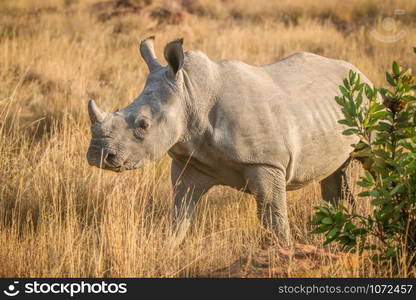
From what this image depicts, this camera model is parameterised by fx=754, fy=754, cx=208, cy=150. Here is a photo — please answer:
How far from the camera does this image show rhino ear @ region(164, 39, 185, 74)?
483 centimetres

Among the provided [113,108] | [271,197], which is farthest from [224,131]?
[113,108]

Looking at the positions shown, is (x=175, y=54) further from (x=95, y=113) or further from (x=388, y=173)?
(x=388, y=173)

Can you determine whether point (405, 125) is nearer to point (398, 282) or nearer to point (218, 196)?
point (398, 282)

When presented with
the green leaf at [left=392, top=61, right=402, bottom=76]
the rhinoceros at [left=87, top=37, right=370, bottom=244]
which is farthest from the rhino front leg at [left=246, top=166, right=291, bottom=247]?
the green leaf at [left=392, top=61, right=402, bottom=76]

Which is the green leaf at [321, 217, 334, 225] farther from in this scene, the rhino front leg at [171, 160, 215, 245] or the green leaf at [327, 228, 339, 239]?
the rhino front leg at [171, 160, 215, 245]

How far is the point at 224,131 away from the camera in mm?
4973

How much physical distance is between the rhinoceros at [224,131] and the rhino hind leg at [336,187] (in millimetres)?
723

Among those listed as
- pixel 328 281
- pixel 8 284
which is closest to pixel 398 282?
pixel 328 281

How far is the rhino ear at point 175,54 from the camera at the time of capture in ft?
15.8

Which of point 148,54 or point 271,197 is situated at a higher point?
point 148,54

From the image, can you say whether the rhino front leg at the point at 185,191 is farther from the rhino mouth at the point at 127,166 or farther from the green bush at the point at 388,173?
the green bush at the point at 388,173

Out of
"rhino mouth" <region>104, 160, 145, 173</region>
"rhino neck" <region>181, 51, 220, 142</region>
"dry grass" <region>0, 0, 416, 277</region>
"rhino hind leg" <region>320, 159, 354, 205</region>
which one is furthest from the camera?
"rhino hind leg" <region>320, 159, 354, 205</region>

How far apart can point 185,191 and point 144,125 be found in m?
0.79

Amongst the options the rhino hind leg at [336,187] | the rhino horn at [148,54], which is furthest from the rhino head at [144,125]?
the rhino hind leg at [336,187]
